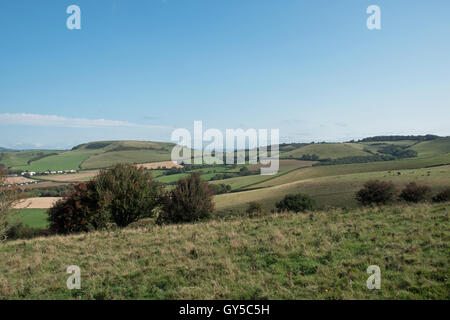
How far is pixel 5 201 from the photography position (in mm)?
18516

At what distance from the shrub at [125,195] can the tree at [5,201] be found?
18.5ft

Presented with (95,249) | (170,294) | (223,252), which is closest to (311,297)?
(170,294)

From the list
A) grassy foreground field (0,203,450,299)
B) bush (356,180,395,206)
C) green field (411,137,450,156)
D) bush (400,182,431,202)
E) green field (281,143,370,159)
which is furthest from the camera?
green field (281,143,370,159)

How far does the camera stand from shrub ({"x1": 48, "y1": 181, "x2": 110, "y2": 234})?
72.9 ft

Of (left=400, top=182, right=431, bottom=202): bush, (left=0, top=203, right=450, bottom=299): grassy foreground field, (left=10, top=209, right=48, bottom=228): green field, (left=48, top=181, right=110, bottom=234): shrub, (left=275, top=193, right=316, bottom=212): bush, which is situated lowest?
(left=10, top=209, right=48, bottom=228): green field

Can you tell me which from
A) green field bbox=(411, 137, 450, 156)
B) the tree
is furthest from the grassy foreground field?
green field bbox=(411, 137, 450, 156)

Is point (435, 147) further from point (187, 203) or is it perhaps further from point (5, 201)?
point (5, 201)

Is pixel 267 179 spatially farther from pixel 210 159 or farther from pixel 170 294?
pixel 170 294

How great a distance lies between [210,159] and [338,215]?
127292mm

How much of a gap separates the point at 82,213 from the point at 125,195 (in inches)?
146

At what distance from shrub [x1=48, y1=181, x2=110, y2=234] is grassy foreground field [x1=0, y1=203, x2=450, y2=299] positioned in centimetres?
801

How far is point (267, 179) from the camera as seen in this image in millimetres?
96000

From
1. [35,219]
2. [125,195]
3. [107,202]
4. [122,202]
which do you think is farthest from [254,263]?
[35,219]

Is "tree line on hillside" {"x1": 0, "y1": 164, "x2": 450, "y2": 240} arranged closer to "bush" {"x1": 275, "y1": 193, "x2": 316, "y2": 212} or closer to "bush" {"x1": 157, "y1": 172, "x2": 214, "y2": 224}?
"bush" {"x1": 157, "y1": 172, "x2": 214, "y2": 224}
